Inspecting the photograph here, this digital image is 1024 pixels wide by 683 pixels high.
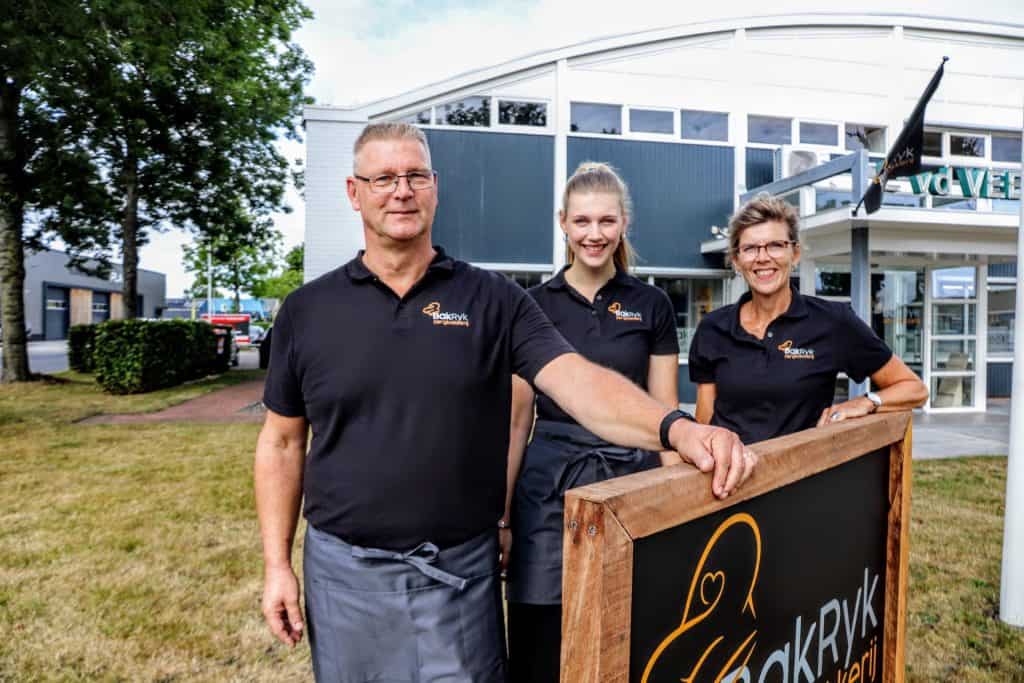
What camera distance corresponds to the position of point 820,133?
13.0 m

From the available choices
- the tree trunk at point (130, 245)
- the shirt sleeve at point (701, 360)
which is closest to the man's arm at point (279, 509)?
the shirt sleeve at point (701, 360)

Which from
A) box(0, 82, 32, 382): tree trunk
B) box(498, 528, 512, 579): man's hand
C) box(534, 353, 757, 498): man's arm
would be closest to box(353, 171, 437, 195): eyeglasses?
box(534, 353, 757, 498): man's arm

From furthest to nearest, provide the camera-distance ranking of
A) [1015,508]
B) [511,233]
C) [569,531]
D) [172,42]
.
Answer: [172,42] < [511,233] < [1015,508] < [569,531]

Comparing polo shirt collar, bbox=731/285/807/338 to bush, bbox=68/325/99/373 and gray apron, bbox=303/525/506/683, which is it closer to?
gray apron, bbox=303/525/506/683

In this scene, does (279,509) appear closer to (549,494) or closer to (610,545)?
(549,494)

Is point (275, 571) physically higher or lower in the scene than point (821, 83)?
lower

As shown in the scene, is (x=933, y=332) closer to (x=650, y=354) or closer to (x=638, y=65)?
(x=638, y=65)

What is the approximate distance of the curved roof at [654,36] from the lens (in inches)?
474

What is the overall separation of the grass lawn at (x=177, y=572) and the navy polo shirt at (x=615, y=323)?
223 cm

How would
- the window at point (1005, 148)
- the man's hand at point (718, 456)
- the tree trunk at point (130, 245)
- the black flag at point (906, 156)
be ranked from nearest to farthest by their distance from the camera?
the man's hand at point (718, 456)
the black flag at point (906, 156)
the window at point (1005, 148)
the tree trunk at point (130, 245)

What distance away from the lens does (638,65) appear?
41.4 ft

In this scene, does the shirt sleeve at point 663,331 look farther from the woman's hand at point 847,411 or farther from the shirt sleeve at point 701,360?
the woman's hand at point 847,411

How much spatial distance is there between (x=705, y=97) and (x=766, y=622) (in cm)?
1273

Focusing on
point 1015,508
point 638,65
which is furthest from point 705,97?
point 1015,508
